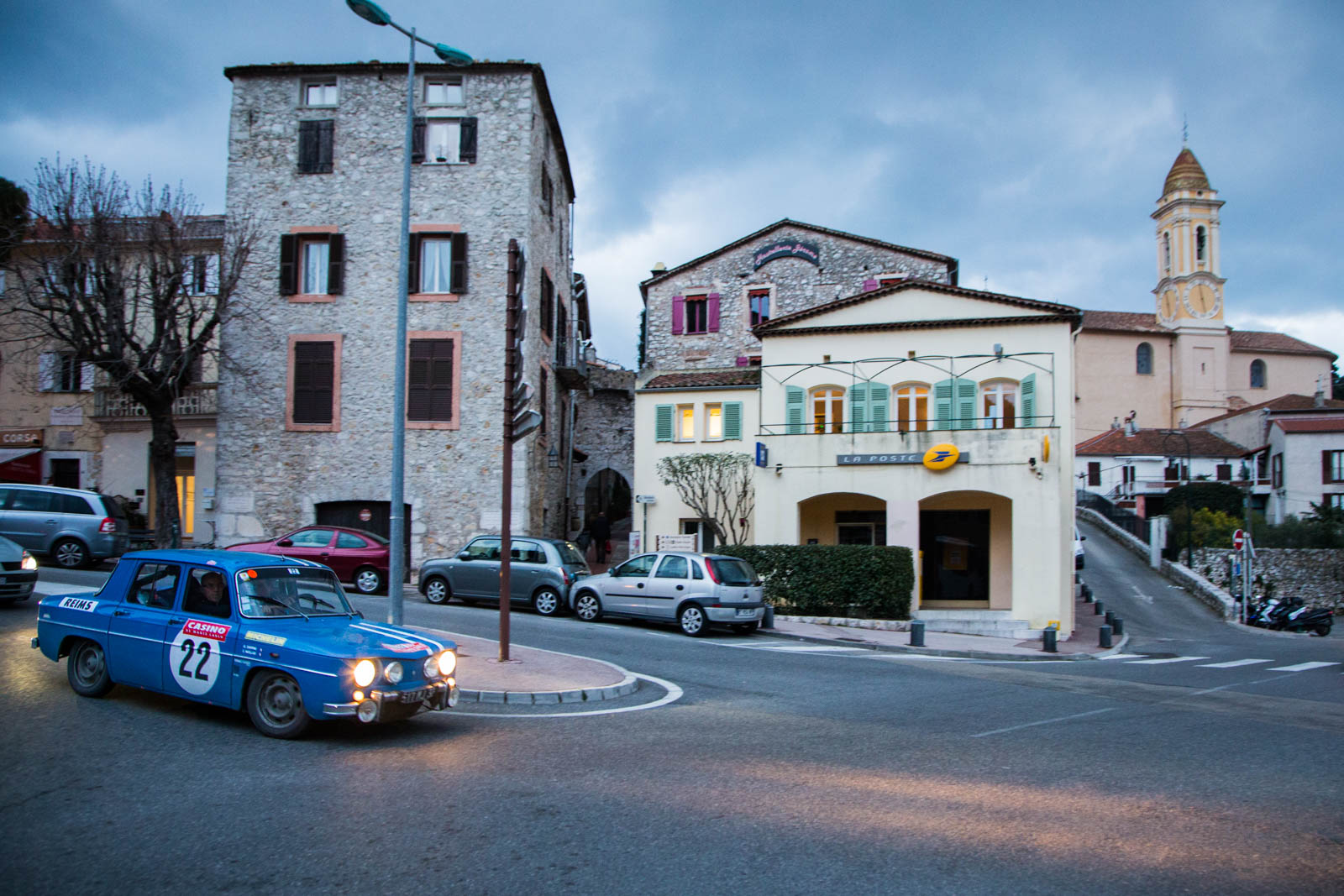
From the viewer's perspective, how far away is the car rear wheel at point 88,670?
8.78m

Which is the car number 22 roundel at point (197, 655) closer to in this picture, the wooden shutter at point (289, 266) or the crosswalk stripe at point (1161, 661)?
the crosswalk stripe at point (1161, 661)

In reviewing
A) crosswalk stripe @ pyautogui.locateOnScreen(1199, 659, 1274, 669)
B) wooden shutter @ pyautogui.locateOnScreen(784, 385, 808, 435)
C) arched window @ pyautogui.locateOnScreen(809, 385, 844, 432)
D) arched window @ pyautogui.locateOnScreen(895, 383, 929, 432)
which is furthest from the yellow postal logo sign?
crosswalk stripe @ pyautogui.locateOnScreen(1199, 659, 1274, 669)

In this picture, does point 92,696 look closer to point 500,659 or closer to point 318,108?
point 500,659

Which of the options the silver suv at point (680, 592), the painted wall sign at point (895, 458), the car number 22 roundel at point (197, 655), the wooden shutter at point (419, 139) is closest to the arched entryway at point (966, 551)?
the painted wall sign at point (895, 458)

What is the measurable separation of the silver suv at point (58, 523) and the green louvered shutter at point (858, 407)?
19037 mm

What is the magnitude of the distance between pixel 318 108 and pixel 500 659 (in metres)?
20.9

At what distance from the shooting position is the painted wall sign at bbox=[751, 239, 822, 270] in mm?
34312

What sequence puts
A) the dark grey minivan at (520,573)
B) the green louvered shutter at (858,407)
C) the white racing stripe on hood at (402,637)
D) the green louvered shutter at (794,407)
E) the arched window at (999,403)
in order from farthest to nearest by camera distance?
the green louvered shutter at (794,407) < the green louvered shutter at (858,407) < the arched window at (999,403) < the dark grey minivan at (520,573) < the white racing stripe on hood at (402,637)

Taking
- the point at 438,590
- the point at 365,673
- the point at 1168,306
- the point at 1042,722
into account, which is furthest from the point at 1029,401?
the point at 1168,306

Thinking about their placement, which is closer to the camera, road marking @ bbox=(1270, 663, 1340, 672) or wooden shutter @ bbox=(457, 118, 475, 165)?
road marking @ bbox=(1270, 663, 1340, 672)

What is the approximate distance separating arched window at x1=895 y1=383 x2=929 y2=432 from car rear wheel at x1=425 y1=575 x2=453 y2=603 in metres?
13.6

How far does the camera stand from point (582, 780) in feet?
22.4

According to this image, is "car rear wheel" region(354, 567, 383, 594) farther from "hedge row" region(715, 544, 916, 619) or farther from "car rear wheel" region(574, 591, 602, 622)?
"hedge row" region(715, 544, 916, 619)

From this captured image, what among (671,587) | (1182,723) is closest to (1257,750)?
(1182,723)
